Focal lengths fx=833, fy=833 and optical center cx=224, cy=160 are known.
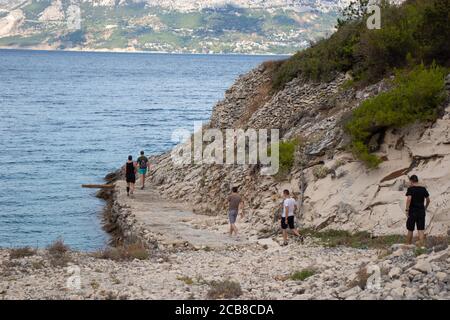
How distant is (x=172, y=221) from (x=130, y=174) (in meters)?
5.62

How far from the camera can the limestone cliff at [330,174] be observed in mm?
22578

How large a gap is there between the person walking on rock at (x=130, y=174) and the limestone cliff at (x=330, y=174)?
1554 millimetres

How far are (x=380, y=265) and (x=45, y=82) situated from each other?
127 meters

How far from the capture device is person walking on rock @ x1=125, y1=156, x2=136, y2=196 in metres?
32.5

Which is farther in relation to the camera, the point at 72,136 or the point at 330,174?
the point at 72,136

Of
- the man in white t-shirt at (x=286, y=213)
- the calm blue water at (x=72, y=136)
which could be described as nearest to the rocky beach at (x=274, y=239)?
the man in white t-shirt at (x=286, y=213)

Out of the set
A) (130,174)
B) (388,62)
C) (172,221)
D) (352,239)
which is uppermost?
(388,62)

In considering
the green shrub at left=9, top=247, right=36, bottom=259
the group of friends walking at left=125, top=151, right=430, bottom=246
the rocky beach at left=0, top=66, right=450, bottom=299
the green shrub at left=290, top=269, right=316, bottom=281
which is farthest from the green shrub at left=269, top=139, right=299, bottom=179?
the green shrub at left=290, top=269, right=316, bottom=281

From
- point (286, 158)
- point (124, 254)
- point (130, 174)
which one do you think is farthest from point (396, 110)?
point (130, 174)

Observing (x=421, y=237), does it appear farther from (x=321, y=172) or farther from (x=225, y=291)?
(x=321, y=172)

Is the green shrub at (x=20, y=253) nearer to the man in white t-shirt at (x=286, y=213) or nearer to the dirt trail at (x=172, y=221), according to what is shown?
the dirt trail at (x=172, y=221)

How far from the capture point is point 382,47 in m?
29.4

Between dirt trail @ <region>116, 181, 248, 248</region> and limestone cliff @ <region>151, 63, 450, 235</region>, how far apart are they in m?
0.79
